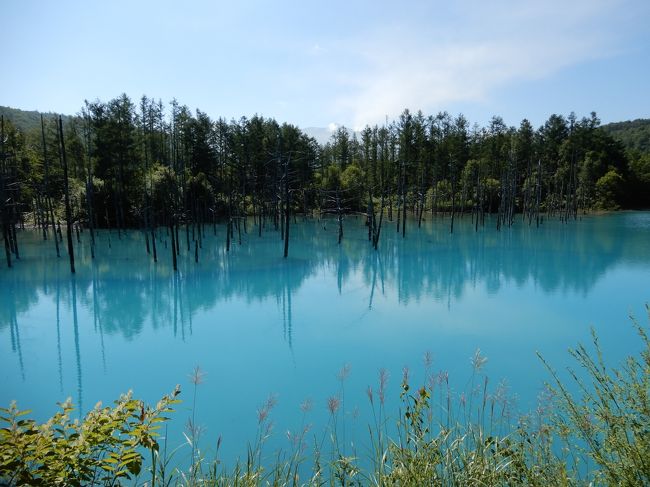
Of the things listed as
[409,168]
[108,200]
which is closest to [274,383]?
[108,200]

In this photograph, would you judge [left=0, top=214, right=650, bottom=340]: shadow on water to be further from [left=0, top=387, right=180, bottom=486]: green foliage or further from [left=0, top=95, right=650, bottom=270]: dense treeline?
[left=0, top=387, right=180, bottom=486]: green foliage

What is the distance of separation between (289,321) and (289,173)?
17.8 meters

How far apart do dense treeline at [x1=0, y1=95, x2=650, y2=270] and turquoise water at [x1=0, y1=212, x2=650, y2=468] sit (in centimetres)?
664

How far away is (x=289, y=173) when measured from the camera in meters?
30.9

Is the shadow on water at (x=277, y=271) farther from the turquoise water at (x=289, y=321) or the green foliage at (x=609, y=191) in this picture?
the green foliage at (x=609, y=191)

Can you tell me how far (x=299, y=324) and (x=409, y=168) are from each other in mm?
45143

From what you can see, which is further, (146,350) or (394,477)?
(146,350)

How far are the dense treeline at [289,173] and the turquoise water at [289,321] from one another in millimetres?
6638

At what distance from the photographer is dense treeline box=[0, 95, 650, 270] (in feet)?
121

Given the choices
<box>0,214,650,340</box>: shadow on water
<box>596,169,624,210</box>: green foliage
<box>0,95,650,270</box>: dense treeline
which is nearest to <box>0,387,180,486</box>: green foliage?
<box>0,214,650,340</box>: shadow on water

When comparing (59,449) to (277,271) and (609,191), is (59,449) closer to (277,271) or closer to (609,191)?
(277,271)

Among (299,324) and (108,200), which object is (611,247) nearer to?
(299,324)

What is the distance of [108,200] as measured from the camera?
39.2 meters

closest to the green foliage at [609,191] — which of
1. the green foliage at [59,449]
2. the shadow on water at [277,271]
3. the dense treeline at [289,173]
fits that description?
the dense treeline at [289,173]
